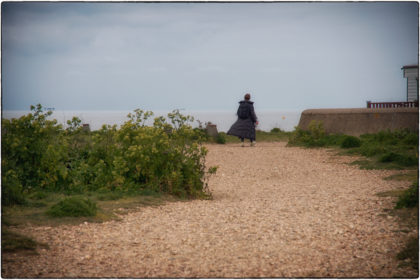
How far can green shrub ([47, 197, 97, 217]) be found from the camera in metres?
5.02

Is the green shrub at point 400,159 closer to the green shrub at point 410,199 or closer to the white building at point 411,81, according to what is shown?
the green shrub at point 410,199

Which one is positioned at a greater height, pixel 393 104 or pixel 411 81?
pixel 411 81

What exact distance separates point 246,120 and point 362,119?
4.32 meters

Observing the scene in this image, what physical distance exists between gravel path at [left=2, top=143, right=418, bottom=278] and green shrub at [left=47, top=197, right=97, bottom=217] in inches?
10.5

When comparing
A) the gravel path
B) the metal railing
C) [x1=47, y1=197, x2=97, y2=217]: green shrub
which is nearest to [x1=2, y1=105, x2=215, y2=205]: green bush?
the gravel path

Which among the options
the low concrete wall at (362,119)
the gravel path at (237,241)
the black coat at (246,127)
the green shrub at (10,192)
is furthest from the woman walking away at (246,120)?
the green shrub at (10,192)

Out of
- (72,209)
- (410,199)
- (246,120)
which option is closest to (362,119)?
(246,120)

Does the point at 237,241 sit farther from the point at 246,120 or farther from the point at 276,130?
the point at 276,130

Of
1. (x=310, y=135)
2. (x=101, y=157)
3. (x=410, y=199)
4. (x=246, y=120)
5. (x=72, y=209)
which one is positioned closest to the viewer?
(x=72, y=209)

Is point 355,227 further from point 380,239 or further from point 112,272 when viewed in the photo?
point 112,272

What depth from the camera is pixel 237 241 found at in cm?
443

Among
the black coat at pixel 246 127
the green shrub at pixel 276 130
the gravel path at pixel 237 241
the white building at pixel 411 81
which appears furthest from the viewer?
the green shrub at pixel 276 130

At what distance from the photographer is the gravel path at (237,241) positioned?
3.64m

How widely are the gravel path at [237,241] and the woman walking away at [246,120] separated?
8.21 meters
